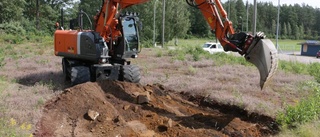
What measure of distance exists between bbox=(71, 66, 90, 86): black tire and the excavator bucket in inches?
209

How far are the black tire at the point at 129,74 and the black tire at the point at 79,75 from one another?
107 centimetres

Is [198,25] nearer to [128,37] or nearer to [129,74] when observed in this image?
[128,37]

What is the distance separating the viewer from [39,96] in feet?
29.2

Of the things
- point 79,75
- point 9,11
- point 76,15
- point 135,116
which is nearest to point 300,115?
point 135,116

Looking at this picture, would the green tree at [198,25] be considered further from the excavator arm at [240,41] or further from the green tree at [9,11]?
the excavator arm at [240,41]

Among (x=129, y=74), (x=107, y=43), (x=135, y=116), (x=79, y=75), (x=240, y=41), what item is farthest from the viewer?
(x=107, y=43)

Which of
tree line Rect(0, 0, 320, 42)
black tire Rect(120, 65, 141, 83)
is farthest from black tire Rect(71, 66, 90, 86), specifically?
tree line Rect(0, 0, 320, 42)

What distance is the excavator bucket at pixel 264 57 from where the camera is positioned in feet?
22.5

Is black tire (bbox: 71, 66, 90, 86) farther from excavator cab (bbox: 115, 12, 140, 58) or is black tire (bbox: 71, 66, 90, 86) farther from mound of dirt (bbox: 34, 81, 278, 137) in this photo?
excavator cab (bbox: 115, 12, 140, 58)

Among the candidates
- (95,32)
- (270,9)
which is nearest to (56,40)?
(95,32)

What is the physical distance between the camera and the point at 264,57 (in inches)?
273

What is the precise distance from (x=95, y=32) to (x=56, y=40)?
238cm

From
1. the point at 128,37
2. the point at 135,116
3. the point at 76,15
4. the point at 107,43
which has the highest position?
the point at 76,15

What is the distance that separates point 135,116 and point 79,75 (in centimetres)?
317
